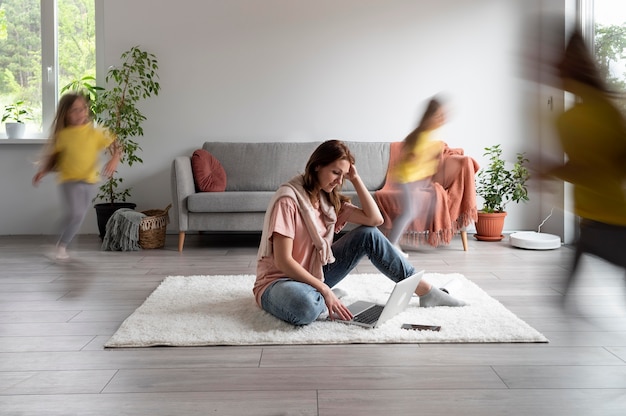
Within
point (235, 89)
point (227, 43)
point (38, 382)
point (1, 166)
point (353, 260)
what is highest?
point (227, 43)

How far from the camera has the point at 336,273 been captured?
10.2 feet

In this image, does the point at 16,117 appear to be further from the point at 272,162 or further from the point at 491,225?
the point at 491,225

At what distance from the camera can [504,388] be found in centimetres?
217

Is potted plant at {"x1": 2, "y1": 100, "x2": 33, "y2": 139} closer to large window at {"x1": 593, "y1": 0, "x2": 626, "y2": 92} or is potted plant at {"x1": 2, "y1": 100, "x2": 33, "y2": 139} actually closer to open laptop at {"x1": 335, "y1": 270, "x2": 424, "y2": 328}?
open laptop at {"x1": 335, "y1": 270, "x2": 424, "y2": 328}

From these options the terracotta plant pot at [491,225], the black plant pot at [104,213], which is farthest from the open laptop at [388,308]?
the black plant pot at [104,213]

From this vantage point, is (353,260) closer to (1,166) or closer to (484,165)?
(484,165)

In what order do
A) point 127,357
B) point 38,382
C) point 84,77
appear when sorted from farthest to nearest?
point 84,77, point 127,357, point 38,382

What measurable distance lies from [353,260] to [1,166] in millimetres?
4270

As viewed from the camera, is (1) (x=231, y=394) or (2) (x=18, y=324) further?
(2) (x=18, y=324)

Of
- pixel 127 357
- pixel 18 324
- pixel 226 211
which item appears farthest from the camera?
pixel 226 211

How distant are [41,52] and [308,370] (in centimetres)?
489

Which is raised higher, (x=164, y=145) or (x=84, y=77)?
(x=84, y=77)

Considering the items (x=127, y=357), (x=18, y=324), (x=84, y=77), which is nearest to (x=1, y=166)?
(x=84, y=77)

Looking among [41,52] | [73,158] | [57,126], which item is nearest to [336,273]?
[73,158]
